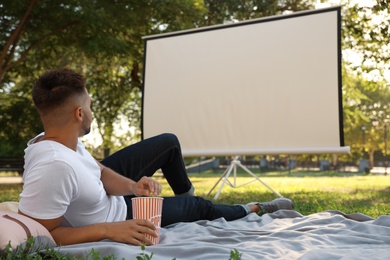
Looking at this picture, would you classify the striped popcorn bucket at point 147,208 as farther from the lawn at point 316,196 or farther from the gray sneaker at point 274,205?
the lawn at point 316,196

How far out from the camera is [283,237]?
267 centimetres

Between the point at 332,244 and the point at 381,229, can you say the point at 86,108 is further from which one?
the point at 381,229

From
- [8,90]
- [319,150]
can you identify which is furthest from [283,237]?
[8,90]

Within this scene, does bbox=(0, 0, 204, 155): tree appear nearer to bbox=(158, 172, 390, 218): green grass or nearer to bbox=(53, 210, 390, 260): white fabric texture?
bbox=(158, 172, 390, 218): green grass

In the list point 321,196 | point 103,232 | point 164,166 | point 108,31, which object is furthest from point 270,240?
point 108,31

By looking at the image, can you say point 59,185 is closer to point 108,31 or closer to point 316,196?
Answer: point 316,196

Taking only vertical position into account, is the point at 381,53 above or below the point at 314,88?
above

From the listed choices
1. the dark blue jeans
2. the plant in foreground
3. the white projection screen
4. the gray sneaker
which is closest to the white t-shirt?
the plant in foreground

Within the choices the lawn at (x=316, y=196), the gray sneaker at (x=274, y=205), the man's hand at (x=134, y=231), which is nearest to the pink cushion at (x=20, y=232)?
the man's hand at (x=134, y=231)

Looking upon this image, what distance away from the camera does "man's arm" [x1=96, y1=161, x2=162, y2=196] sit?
2375 millimetres

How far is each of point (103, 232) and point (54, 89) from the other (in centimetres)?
62

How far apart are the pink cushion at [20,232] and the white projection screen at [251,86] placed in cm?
414

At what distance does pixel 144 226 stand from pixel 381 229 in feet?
4.04

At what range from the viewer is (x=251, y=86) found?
6477 mm
